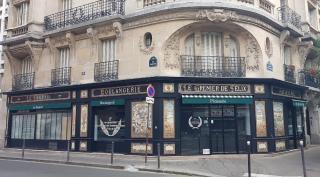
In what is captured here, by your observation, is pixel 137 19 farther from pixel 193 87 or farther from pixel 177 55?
pixel 193 87

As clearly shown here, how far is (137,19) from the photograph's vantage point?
1645 cm

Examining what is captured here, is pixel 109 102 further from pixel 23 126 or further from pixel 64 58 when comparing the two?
pixel 23 126

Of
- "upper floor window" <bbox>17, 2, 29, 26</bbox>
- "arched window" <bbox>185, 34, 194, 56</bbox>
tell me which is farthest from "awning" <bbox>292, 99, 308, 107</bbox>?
"upper floor window" <bbox>17, 2, 29, 26</bbox>

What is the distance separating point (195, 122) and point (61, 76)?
8.23 meters

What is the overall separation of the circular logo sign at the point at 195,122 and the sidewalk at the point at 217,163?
4.72ft

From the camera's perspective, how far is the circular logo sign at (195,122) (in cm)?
1552

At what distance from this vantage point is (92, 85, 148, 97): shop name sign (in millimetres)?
15749

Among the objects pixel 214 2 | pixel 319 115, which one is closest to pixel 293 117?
pixel 319 115

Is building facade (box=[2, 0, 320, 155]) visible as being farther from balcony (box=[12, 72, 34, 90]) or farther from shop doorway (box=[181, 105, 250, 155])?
balcony (box=[12, 72, 34, 90])

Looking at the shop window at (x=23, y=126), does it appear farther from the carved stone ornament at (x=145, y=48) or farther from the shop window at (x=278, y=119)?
the shop window at (x=278, y=119)

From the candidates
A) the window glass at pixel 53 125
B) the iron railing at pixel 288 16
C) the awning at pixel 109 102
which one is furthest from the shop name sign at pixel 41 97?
the iron railing at pixel 288 16

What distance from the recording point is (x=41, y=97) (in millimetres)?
19578

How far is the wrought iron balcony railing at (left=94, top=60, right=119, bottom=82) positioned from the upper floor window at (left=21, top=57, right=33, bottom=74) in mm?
5781

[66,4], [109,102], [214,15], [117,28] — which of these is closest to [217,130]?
[214,15]
